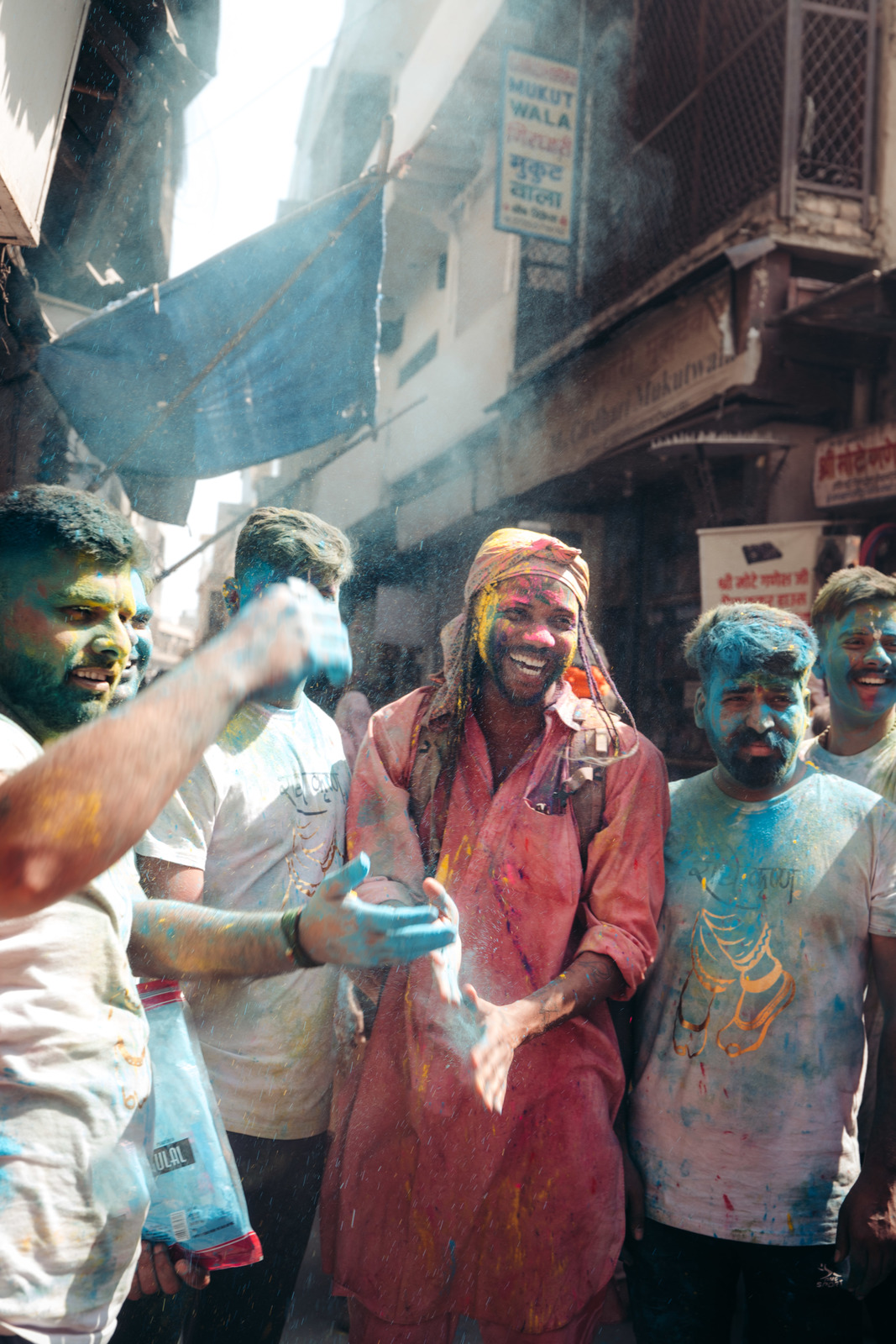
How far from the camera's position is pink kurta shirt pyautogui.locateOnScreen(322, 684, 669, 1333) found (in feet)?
6.83

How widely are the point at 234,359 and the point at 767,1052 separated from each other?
5.50 m

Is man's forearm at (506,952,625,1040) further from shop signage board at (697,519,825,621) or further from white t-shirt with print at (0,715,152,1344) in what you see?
shop signage board at (697,519,825,621)

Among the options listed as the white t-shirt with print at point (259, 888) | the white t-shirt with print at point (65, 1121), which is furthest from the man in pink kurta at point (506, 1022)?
the white t-shirt with print at point (65, 1121)

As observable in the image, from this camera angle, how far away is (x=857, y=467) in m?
6.11

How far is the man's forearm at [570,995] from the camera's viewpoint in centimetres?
200

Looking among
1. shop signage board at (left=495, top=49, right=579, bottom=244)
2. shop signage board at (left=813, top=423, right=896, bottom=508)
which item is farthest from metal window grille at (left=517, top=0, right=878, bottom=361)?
shop signage board at (left=813, top=423, right=896, bottom=508)

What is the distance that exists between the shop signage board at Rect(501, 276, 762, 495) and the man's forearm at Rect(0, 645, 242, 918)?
655cm

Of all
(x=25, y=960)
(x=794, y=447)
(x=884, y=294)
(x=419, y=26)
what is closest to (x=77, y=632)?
(x=25, y=960)

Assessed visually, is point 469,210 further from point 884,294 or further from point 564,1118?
point 564,1118

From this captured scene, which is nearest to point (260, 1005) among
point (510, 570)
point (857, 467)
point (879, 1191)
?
point (510, 570)

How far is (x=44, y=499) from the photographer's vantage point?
1477 millimetres

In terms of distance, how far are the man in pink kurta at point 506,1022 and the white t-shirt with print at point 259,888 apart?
113mm

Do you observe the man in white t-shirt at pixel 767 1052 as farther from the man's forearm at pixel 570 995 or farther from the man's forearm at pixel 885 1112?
the man's forearm at pixel 570 995

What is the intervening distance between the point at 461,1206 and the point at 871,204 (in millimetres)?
7404
